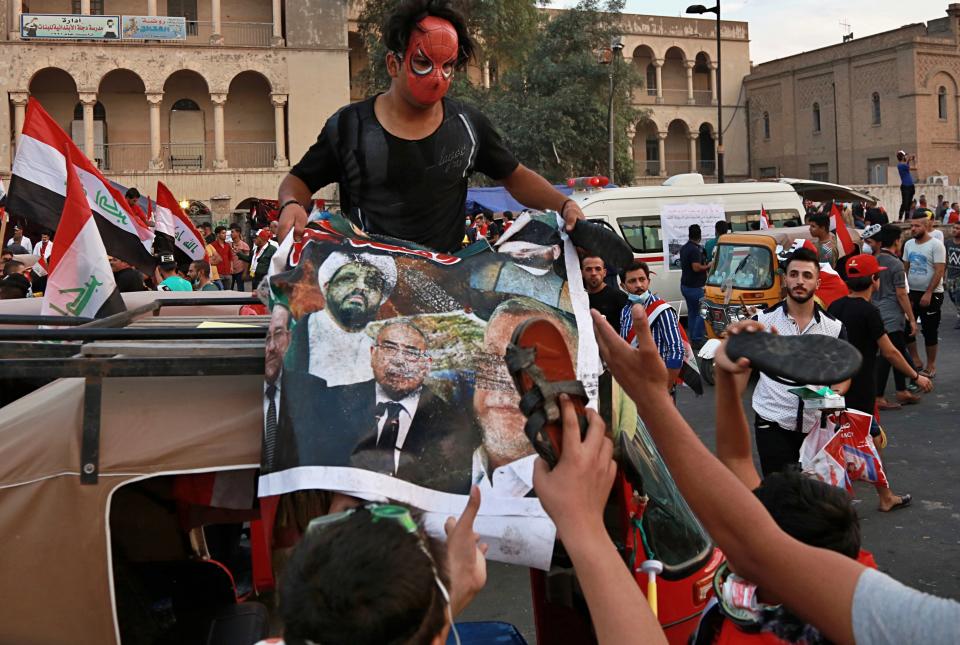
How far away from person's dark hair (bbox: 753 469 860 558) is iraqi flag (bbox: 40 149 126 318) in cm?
348

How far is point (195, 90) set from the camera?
44094 mm

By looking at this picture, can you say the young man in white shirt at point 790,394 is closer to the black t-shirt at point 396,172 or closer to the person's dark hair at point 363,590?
the black t-shirt at point 396,172

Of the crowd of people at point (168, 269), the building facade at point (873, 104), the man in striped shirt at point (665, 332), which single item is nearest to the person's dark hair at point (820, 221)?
the man in striped shirt at point (665, 332)

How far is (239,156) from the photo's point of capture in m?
43.8

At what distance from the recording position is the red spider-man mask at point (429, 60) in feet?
10.6

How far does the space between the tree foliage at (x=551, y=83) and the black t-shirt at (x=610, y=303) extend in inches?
1073

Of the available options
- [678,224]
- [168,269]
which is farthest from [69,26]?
[168,269]

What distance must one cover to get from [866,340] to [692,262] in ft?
25.5

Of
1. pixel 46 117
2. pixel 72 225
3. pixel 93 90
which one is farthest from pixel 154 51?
pixel 72 225

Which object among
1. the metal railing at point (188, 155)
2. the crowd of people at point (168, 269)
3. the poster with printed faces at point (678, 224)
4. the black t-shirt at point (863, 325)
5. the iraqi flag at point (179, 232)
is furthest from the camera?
the metal railing at point (188, 155)

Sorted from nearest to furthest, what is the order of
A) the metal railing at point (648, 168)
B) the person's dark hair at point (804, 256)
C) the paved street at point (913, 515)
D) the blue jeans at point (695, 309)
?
the paved street at point (913, 515), the person's dark hair at point (804, 256), the blue jeans at point (695, 309), the metal railing at point (648, 168)


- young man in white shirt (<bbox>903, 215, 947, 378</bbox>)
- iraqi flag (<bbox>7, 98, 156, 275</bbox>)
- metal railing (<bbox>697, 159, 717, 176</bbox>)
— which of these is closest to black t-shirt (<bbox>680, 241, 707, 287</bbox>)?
young man in white shirt (<bbox>903, 215, 947, 378</bbox>)

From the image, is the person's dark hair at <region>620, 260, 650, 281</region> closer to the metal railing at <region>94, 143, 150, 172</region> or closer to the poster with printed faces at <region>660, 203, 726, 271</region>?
the poster with printed faces at <region>660, 203, 726, 271</region>

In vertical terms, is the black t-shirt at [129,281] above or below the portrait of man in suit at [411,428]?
above
